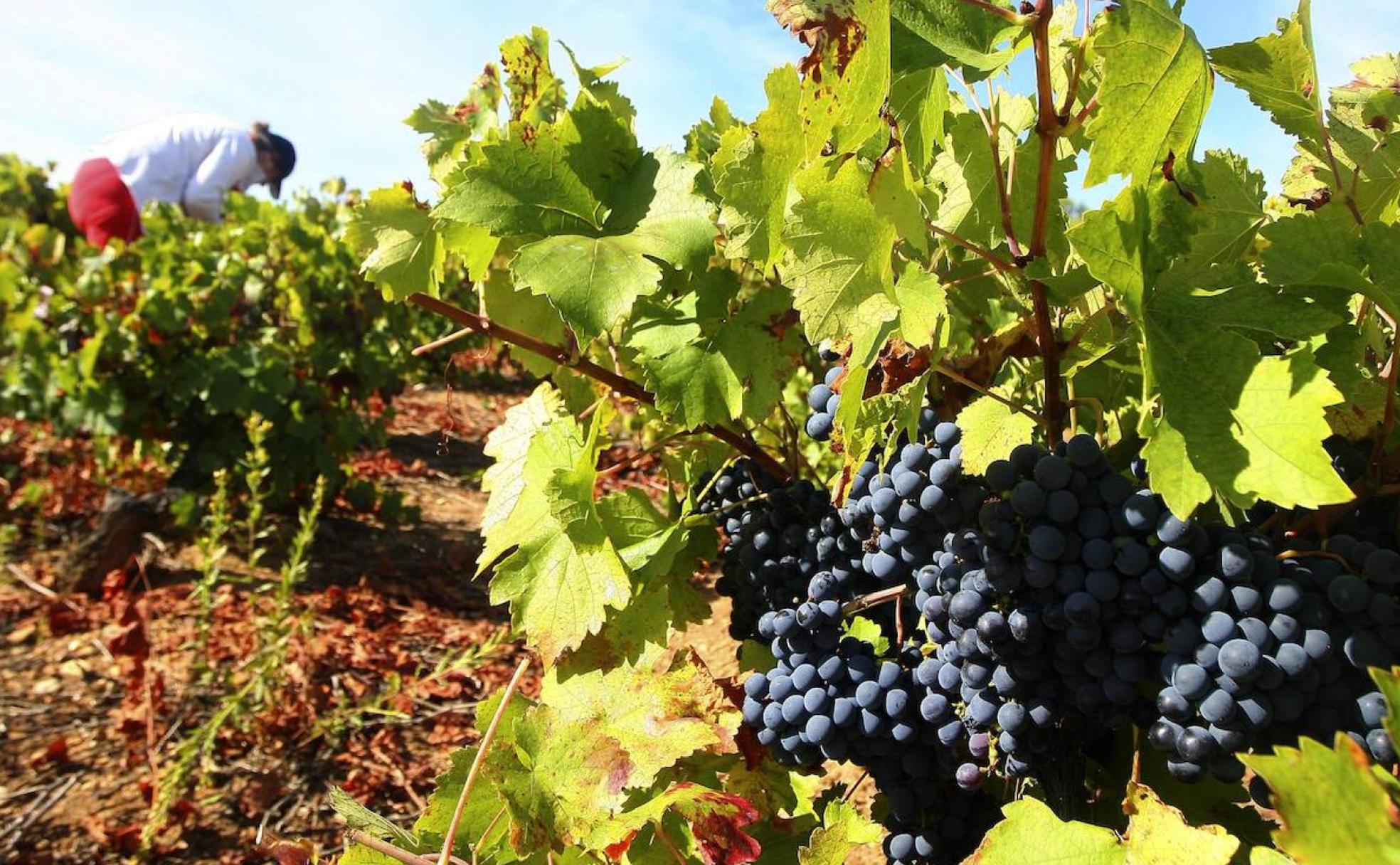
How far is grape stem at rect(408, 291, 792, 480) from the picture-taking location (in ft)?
4.99

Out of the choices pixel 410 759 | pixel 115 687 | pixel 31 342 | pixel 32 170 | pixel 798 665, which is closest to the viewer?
pixel 798 665

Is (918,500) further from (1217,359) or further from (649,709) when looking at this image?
(649,709)

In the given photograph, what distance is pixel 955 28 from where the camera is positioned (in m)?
1.05

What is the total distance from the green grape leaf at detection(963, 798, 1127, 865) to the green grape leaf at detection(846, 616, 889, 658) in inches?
A: 12.6

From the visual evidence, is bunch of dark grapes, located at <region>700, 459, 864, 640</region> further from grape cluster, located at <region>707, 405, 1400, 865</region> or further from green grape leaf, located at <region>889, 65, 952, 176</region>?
green grape leaf, located at <region>889, 65, 952, 176</region>

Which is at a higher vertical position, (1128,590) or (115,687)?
(1128,590)

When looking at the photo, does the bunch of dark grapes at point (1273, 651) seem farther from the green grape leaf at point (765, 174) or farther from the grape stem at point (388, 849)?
the grape stem at point (388, 849)

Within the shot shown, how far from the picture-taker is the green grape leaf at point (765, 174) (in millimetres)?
1144

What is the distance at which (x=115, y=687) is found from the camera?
12.9ft

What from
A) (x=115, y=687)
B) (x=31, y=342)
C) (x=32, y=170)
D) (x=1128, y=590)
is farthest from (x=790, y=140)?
(x=32, y=170)

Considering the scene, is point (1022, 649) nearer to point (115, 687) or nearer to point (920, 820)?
point (920, 820)

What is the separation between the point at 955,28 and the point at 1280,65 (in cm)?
34

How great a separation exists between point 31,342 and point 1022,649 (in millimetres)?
5866

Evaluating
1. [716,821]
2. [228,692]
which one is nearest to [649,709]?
[716,821]
